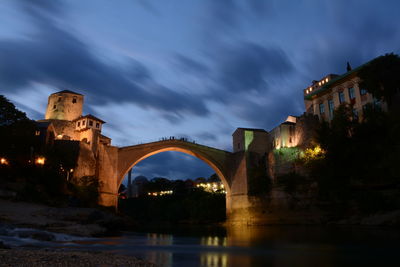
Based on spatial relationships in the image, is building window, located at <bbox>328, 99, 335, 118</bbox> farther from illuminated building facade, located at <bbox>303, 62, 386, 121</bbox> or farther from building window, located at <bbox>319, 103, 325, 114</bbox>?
building window, located at <bbox>319, 103, 325, 114</bbox>

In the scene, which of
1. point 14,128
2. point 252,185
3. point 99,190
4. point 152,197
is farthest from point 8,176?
point 152,197

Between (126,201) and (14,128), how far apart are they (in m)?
41.4

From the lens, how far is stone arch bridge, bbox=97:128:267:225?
31.5m

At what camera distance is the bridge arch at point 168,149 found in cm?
3262

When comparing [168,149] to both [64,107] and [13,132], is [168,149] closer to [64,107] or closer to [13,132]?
[64,107]

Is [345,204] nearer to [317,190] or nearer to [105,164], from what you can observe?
[317,190]

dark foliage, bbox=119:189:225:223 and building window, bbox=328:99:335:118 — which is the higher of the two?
building window, bbox=328:99:335:118

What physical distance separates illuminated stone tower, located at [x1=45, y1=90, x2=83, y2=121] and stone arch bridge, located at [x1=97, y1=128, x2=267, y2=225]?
1090 centimetres

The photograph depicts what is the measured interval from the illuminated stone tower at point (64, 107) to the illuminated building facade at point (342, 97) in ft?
98.2

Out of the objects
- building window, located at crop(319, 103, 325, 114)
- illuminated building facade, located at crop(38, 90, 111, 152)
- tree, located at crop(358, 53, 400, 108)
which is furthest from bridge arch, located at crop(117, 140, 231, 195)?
tree, located at crop(358, 53, 400, 108)

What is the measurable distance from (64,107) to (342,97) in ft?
110

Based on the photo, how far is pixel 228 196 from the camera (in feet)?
127

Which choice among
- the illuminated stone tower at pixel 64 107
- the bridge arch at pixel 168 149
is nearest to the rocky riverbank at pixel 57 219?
the bridge arch at pixel 168 149

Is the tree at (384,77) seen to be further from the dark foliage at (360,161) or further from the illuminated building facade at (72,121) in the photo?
the illuminated building facade at (72,121)
